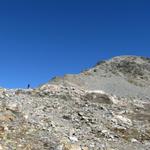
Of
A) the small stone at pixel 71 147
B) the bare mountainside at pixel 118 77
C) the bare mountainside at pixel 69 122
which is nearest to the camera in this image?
the small stone at pixel 71 147

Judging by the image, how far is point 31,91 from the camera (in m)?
35.2

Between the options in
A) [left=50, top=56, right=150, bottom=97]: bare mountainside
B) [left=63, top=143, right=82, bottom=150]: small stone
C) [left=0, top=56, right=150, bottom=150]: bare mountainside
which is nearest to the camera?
[left=63, top=143, right=82, bottom=150]: small stone

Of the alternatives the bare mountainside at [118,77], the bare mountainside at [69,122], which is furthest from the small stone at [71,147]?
the bare mountainside at [118,77]

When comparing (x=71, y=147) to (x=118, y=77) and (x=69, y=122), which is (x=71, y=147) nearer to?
(x=69, y=122)

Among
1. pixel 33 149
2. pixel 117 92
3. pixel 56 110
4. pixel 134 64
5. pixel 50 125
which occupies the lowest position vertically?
pixel 33 149

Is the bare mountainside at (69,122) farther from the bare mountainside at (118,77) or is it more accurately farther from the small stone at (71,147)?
the bare mountainside at (118,77)

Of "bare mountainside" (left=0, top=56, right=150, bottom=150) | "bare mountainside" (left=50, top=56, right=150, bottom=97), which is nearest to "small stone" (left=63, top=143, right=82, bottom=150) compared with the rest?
"bare mountainside" (left=0, top=56, right=150, bottom=150)

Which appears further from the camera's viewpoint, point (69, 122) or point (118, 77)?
point (118, 77)

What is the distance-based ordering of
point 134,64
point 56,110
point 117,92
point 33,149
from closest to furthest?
point 33,149
point 56,110
point 117,92
point 134,64

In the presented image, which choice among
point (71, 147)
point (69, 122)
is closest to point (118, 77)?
point (69, 122)

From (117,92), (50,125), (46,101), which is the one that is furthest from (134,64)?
(50,125)

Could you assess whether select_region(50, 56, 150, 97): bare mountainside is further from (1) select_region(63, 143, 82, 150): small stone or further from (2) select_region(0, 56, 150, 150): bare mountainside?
(1) select_region(63, 143, 82, 150): small stone

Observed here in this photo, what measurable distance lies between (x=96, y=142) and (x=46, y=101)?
8.27 meters

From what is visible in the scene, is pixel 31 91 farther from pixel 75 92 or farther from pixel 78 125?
pixel 78 125
